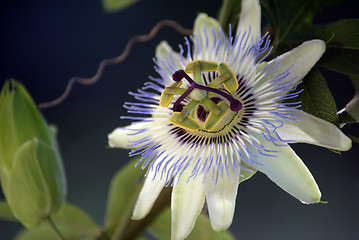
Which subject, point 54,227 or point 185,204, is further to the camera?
point 54,227

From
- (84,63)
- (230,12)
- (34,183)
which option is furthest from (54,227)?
(84,63)

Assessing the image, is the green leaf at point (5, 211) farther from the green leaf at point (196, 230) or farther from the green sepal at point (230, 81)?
the green sepal at point (230, 81)

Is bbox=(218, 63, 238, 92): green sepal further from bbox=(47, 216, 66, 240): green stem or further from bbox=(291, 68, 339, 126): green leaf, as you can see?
bbox=(47, 216, 66, 240): green stem

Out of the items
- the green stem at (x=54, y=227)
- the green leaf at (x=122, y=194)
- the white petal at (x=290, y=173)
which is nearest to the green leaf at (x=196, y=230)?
the green leaf at (x=122, y=194)

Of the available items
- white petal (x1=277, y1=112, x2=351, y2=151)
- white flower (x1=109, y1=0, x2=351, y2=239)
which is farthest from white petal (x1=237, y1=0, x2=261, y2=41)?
white petal (x1=277, y1=112, x2=351, y2=151)

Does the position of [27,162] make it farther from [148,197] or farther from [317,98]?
[317,98]

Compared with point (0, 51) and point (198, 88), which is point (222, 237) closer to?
point (198, 88)
